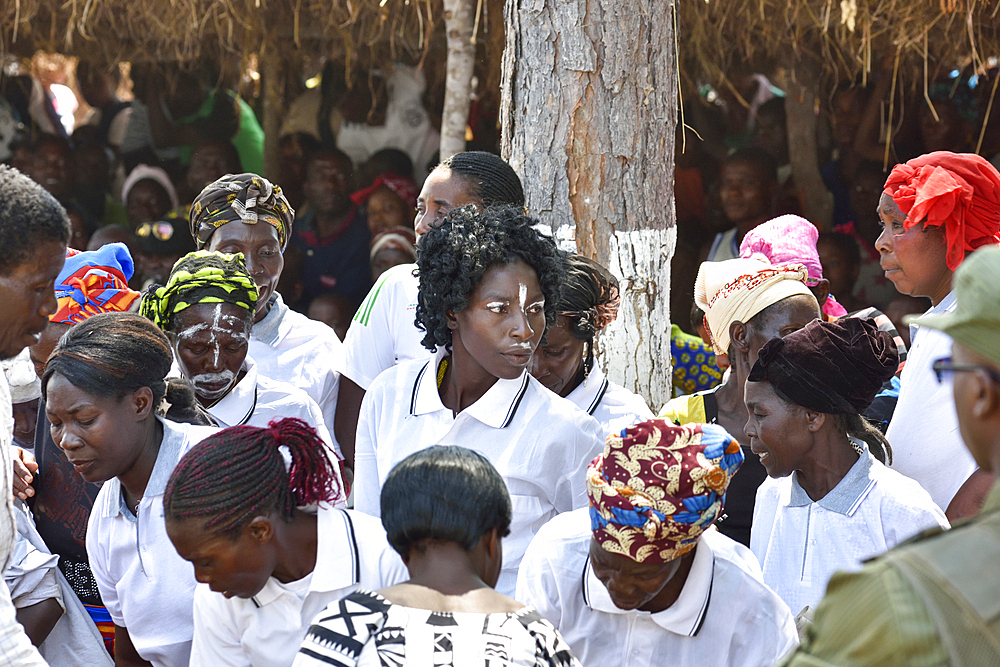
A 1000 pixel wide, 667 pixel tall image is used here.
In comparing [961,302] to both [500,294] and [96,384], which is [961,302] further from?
[96,384]

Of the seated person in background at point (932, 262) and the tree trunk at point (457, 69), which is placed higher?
the tree trunk at point (457, 69)

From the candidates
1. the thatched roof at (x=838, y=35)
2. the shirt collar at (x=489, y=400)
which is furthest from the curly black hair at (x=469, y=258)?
the thatched roof at (x=838, y=35)

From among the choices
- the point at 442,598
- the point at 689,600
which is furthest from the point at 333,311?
the point at 442,598

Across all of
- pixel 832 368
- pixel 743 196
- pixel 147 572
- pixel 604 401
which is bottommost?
pixel 147 572

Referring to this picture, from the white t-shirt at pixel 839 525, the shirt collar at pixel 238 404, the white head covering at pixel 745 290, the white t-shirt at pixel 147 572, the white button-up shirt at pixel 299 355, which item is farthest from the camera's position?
the white button-up shirt at pixel 299 355

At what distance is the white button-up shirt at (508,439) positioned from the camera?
8.23 ft

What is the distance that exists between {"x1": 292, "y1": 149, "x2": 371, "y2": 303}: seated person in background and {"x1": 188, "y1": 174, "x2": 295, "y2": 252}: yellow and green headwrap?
2614 mm

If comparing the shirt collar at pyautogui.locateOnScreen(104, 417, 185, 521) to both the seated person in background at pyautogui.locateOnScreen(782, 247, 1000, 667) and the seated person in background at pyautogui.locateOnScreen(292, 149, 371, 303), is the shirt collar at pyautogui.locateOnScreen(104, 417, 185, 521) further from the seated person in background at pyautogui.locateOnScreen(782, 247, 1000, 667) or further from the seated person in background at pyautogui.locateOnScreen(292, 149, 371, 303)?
the seated person in background at pyautogui.locateOnScreen(292, 149, 371, 303)

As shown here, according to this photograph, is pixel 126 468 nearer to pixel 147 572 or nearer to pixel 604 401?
pixel 147 572

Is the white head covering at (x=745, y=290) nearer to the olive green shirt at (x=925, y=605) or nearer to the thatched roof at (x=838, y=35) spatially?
the olive green shirt at (x=925, y=605)

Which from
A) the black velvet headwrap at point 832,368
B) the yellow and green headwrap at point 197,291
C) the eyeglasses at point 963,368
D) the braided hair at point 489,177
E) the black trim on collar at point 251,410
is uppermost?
the braided hair at point 489,177

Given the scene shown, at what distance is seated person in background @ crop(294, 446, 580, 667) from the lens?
5.26 ft

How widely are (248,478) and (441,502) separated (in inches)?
18.9

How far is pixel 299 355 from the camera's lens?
11.7 ft
